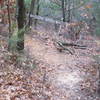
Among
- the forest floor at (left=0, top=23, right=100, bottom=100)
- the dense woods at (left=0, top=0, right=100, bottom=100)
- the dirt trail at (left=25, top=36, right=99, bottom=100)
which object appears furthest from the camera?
the dirt trail at (left=25, top=36, right=99, bottom=100)

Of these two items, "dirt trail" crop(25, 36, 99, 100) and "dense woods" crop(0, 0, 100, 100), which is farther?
"dirt trail" crop(25, 36, 99, 100)

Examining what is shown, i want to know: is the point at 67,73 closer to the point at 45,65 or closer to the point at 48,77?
the point at 45,65

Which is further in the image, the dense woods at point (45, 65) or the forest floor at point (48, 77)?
the dense woods at point (45, 65)

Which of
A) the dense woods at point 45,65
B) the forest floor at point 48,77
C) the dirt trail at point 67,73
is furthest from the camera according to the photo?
the dirt trail at point 67,73

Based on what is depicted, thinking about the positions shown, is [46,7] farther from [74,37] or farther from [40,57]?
[40,57]

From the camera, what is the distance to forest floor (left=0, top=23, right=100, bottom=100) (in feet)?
22.4

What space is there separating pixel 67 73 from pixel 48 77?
5.14 ft

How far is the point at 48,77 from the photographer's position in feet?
32.0

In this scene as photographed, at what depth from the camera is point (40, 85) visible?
7910 millimetres

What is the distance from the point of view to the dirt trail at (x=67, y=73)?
329 inches

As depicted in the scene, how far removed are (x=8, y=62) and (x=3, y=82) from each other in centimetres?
196

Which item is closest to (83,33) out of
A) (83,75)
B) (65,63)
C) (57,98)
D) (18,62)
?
(65,63)

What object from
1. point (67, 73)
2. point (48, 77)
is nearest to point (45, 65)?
point (67, 73)

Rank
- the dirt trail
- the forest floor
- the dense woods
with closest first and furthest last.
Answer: the forest floor, the dense woods, the dirt trail
